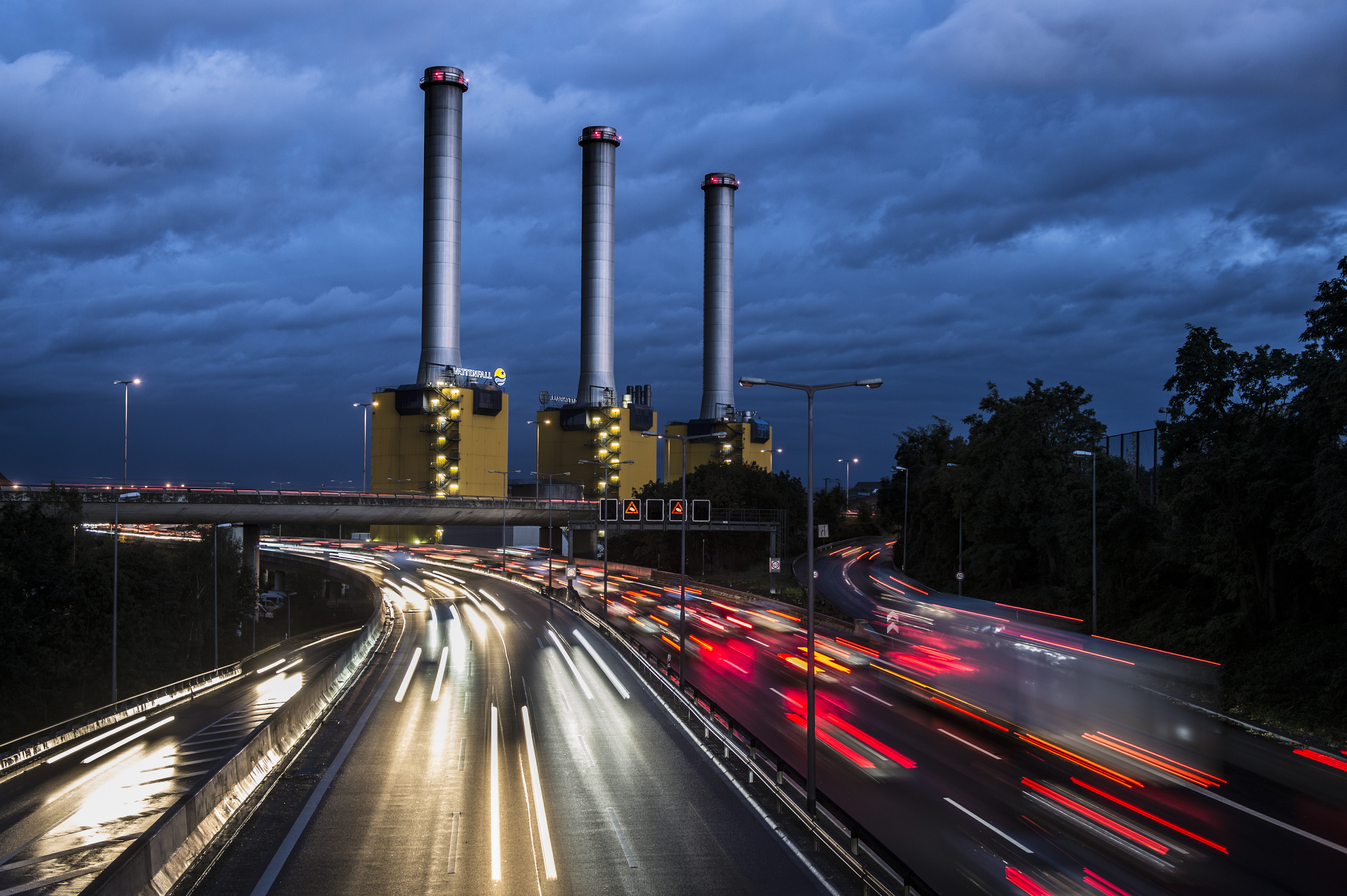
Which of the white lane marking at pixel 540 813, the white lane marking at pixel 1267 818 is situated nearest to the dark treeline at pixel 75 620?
the white lane marking at pixel 540 813

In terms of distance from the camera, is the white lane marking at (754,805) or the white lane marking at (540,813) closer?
the white lane marking at (754,805)

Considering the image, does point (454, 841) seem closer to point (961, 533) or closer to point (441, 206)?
point (961, 533)

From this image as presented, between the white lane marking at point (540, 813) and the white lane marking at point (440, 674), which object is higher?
the white lane marking at point (540, 813)

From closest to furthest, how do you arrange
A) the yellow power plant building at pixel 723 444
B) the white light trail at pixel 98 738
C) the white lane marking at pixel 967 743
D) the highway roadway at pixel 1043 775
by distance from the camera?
the highway roadway at pixel 1043 775, the white light trail at pixel 98 738, the white lane marking at pixel 967 743, the yellow power plant building at pixel 723 444

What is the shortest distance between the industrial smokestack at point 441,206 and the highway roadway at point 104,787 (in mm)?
83903

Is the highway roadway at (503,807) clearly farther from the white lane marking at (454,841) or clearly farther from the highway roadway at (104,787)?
the highway roadway at (104,787)

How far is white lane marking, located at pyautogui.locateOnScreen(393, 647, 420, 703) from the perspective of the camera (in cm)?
3444

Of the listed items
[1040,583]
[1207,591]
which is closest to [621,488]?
[1040,583]

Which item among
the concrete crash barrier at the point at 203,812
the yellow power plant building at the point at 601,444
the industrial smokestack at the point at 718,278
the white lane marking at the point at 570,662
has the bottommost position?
the white lane marking at the point at 570,662

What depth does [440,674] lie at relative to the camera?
4000 cm

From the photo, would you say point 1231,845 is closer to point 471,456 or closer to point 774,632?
point 774,632

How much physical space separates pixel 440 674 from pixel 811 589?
22.8 m

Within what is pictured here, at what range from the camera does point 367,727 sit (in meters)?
28.7

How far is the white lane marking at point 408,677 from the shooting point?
1356 inches
